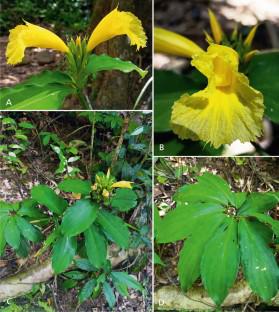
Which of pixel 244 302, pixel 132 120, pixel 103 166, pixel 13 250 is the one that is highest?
pixel 132 120

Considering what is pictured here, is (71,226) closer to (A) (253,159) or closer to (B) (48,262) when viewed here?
(B) (48,262)

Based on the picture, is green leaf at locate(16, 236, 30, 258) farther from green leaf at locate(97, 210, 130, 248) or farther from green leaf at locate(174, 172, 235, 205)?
green leaf at locate(174, 172, 235, 205)

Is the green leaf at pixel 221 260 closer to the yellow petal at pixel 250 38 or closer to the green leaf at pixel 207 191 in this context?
the green leaf at pixel 207 191

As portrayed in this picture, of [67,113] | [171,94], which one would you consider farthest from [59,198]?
[171,94]

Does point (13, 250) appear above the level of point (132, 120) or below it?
below

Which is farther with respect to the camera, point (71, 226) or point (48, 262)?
point (48, 262)

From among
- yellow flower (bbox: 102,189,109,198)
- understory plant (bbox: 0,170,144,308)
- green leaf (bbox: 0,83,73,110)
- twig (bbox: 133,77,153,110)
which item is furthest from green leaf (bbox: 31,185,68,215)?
twig (bbox: 133,77,153,110)
